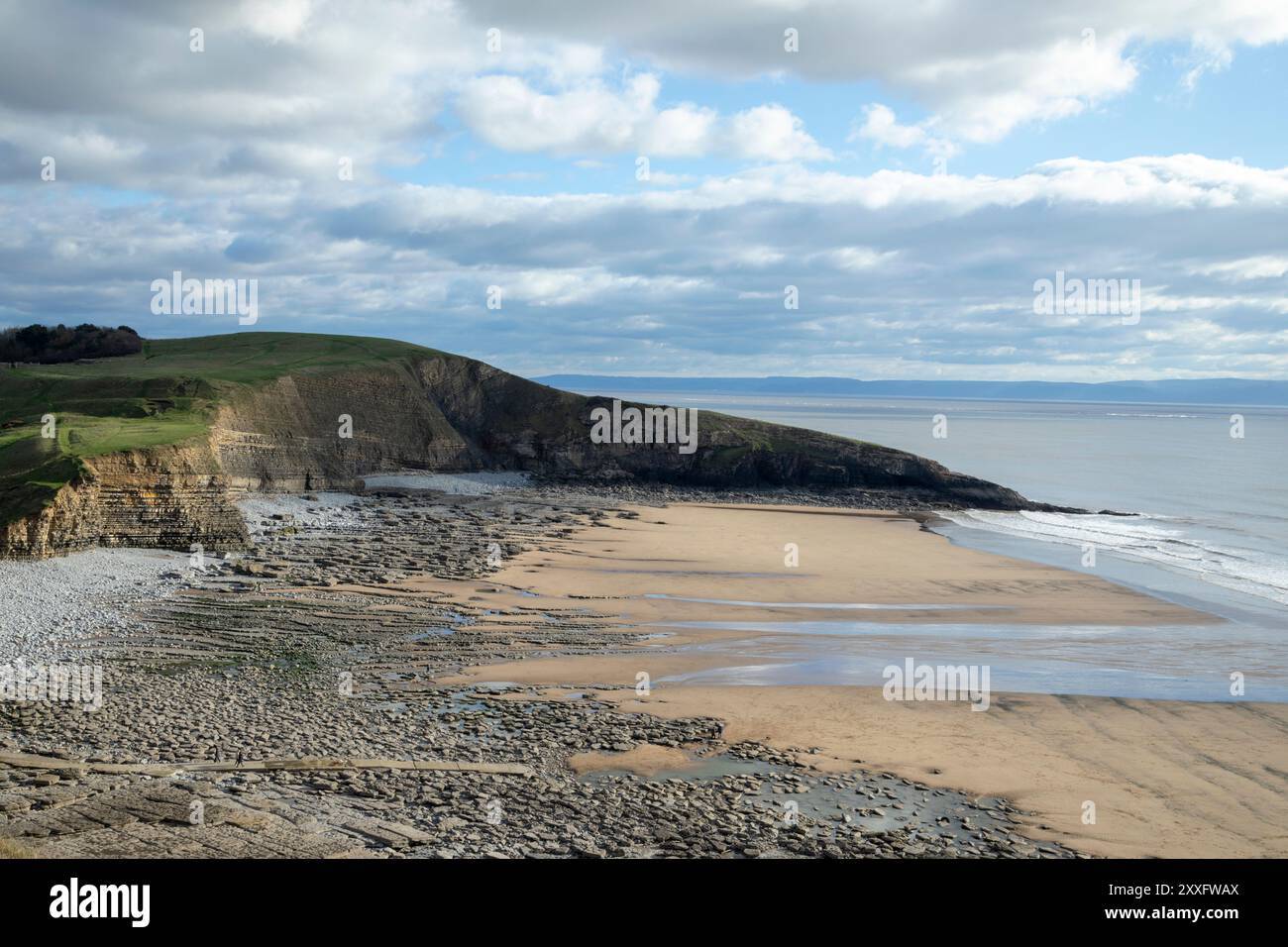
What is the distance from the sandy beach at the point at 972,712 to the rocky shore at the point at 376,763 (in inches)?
35.6

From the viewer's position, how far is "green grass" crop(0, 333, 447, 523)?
1053 inches

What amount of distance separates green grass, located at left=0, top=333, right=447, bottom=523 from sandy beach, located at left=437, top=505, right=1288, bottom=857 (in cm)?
1274

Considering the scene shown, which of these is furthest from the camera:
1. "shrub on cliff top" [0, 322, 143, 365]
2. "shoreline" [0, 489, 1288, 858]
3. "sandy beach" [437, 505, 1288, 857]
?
"shrub on cliff top" [0, 322, 143, 365]

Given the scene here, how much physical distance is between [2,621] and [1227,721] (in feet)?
78.4

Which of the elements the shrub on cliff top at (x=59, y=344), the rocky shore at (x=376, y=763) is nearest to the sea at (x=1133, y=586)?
the rocky shore at (x=376, y=763)

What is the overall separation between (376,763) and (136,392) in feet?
111

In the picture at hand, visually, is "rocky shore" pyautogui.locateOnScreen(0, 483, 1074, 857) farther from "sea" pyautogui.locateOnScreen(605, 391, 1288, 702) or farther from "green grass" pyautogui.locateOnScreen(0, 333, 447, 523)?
"green grass" pyautogui.locateOnScreen(0, 333, 447, 523)

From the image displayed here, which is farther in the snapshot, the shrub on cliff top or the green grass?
the shrub on cliff top

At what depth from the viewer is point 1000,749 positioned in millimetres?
15070

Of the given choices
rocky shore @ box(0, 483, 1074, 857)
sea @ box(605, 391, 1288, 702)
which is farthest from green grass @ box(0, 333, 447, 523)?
sea @ box(605, 391, 1288, 702)

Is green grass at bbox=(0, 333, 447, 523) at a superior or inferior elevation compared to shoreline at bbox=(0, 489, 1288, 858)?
superior

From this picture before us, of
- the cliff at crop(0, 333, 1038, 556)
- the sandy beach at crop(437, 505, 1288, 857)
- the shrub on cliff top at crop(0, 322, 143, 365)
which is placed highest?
the shrub on cliff top at crop(0, 322, 143, 365)
